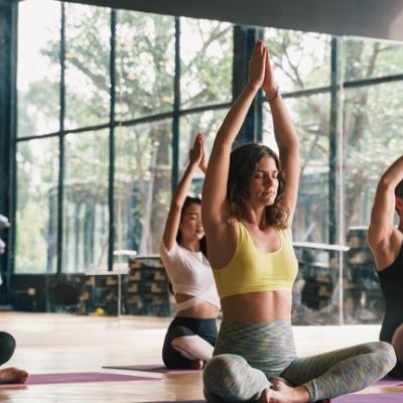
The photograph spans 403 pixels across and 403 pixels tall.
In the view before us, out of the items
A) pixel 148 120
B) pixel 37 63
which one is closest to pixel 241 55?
pixel 148 120

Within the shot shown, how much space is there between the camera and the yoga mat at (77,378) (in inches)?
156

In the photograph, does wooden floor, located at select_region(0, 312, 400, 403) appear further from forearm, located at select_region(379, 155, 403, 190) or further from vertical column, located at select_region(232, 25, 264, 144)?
vertical column, located at select_region(232, 25, 264, 144)

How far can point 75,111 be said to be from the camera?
765 centimetres

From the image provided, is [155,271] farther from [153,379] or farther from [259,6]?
[153,379]

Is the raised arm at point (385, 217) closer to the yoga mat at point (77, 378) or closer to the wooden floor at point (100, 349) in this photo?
the wooden floor at point (100, 349)

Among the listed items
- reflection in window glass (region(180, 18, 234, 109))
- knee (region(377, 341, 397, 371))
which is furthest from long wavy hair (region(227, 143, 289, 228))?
reflection in window glass (region(180, 18, 234, 109))

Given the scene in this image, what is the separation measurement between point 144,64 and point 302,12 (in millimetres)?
2694

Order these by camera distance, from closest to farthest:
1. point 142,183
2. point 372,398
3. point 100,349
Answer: point 372,398, point 100,349, point 142,183

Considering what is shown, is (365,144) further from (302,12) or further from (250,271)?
(250,271)

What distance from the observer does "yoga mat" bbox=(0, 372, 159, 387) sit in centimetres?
397

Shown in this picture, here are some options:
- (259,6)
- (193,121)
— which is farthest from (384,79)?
(259,6)

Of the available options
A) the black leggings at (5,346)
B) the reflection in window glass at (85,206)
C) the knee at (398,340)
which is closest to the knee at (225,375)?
the knee at (398,340)

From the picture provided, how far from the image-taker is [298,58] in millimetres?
8047

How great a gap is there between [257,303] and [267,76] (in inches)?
24.4
